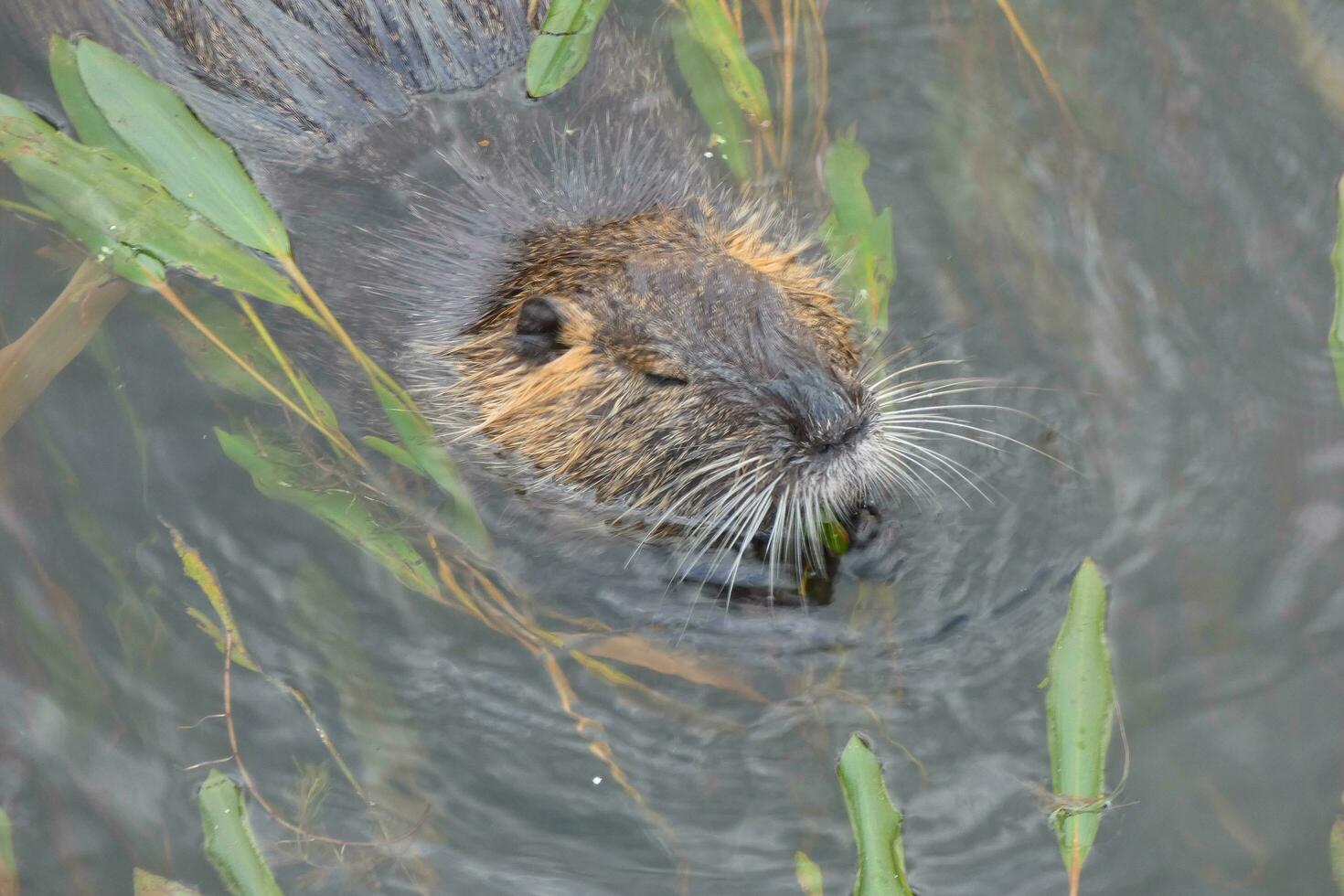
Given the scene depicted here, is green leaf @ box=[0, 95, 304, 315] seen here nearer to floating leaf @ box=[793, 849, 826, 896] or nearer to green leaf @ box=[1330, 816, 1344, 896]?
floating leaf @ box=[793, 849, 826, 896]

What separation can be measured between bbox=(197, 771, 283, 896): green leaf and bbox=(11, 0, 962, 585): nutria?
1053mm

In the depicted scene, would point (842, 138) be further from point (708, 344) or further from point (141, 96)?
point (141, 96)

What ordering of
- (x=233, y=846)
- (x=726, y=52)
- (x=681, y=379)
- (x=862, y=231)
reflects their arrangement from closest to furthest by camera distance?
(x=233, y=846) < (x=681, y=379) < (x=862, y=231) < (x=726, y=52)

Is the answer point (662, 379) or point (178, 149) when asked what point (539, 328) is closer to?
point (662, 379)

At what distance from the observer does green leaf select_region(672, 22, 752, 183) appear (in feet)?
12.3

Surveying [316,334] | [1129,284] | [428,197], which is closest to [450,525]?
[316,334]

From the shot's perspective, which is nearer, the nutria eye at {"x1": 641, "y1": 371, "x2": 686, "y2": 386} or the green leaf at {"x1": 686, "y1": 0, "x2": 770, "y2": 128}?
the nutria eye at {"x1": 641, "y1": 371, "x2": 686, "y2": 386}

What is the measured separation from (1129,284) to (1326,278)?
0.48 meters

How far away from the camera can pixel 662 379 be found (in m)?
3.06

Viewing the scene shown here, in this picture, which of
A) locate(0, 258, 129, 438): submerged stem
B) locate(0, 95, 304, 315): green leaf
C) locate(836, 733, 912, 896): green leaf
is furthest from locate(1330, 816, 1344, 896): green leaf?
locate(0, 258, 129, 438): submerged stem

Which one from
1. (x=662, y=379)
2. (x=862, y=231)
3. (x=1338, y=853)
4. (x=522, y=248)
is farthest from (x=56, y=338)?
(x=1338, y=853)

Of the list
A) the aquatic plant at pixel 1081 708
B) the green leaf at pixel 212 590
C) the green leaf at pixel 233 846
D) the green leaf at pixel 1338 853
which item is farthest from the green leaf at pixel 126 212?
the green leaf at pixel 1338 853

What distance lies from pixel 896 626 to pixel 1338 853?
0.99 m

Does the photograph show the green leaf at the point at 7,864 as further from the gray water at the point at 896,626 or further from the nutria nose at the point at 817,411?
the nutria nose at the point at 817,411
